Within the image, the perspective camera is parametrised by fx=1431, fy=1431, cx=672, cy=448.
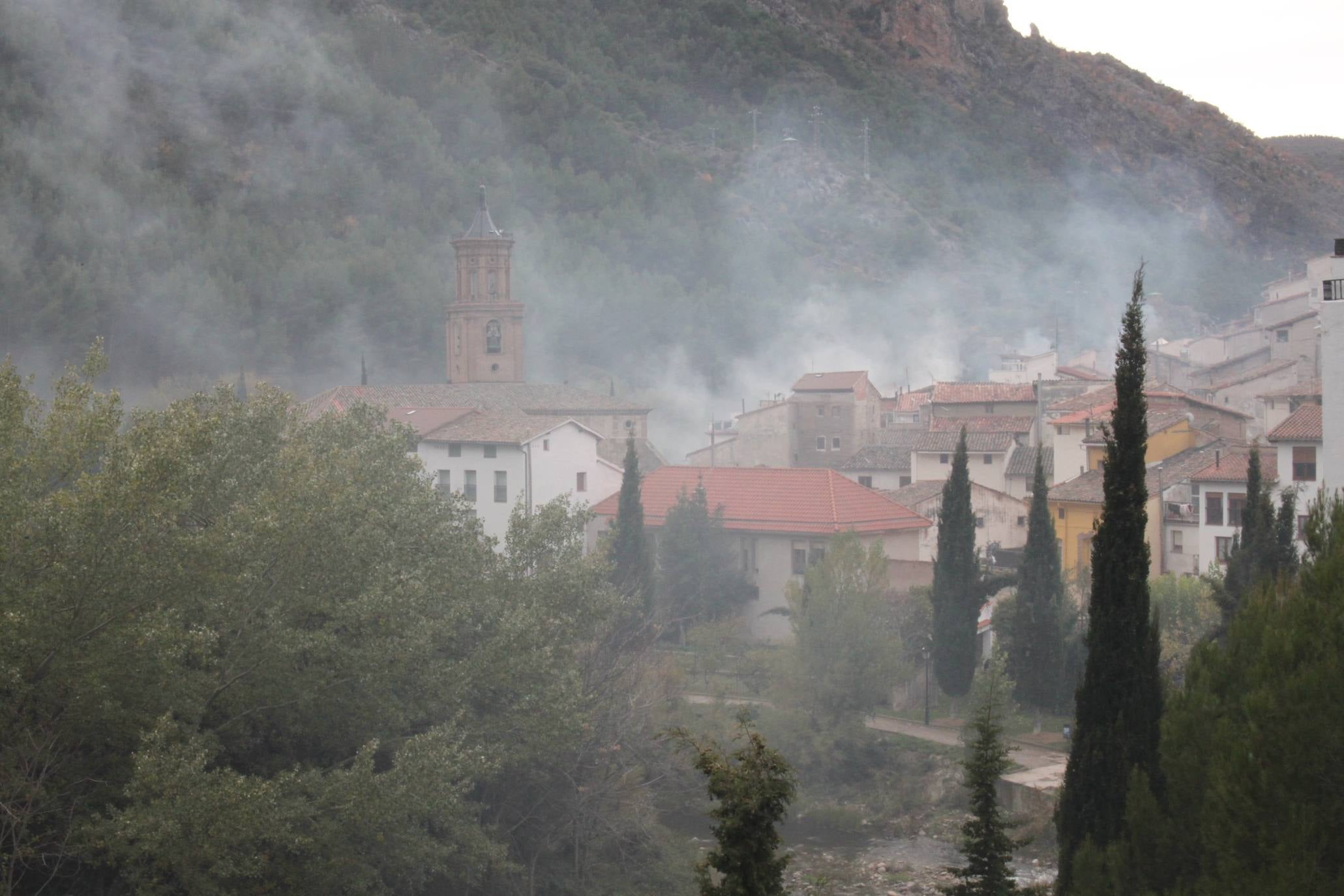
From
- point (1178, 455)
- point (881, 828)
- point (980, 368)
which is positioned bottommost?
point (881, 828)

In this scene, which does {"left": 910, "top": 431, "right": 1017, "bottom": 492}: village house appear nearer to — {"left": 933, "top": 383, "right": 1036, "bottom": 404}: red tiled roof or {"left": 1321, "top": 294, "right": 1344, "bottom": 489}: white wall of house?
{"left": 933, "top": 383, "right": 1036, "bottom": 404}: red tiled roof

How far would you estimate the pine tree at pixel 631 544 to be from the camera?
29.5 meters

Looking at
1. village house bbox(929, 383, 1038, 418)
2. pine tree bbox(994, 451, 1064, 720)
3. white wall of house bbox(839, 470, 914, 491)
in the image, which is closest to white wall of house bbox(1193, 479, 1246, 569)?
pine tree bbox(994, 451, 1064, 720)

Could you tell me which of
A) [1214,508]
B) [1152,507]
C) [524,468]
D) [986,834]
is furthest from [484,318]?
[986,834]

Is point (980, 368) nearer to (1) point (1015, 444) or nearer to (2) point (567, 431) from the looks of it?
Answer: (1) point (1015, 444)

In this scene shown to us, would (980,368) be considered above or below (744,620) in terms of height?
above

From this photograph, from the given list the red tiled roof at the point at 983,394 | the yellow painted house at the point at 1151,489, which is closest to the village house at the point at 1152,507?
the yellow painted house at the point at 1151,489

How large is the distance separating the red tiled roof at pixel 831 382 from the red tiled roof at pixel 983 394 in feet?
20.0

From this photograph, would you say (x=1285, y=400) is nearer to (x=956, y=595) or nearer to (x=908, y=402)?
(x=956, y=595)

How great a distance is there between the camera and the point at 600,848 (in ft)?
55.3

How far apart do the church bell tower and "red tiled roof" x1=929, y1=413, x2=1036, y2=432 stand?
59.9 feet

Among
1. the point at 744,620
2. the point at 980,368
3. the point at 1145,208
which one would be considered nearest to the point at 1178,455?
the point at 744,620

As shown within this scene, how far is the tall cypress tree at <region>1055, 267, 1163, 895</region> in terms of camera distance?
10.9 metres

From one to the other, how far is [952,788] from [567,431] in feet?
55.3
